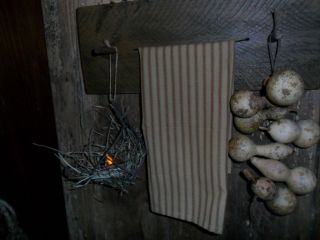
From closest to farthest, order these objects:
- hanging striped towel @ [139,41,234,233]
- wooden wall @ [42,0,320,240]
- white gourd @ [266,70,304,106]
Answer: white gourd @ [266,70,304,106], hanging striped towel @ [139,41,234,233], wooden wall @ [42,0,320,240]

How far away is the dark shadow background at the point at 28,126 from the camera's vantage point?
1.18m

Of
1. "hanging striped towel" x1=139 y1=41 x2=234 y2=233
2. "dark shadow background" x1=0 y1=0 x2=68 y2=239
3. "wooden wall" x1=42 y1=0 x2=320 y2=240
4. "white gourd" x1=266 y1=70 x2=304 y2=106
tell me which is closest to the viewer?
"white gourd" x1=266 y1=70 x2=304 y2=106

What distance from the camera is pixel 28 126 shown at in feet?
4.33

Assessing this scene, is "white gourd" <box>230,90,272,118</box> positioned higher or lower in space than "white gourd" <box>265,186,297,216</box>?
higher

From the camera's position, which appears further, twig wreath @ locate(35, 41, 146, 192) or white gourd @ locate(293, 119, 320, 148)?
twig wreath @ locate(35, 41, 146, 192)

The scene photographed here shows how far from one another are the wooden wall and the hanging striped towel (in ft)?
0.50

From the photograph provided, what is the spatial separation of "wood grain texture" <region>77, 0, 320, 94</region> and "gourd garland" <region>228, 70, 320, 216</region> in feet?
0.34

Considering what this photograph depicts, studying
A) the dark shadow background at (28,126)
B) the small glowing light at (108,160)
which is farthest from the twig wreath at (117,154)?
the dark shadow background at (28,126)

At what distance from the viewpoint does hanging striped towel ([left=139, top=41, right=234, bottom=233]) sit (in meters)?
0.84

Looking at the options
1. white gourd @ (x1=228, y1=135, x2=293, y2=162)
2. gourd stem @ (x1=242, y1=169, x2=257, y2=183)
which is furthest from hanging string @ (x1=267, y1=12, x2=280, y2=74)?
gourd stem @ (x1=242, y1=169, x2=257, y2=183)

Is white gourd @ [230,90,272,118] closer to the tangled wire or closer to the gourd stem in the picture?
the gourd stem

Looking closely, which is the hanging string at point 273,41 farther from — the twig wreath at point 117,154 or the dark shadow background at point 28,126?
the dark shadow background at point 28,126

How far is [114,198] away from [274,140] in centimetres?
77

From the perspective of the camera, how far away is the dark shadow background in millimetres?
Result: 1185
